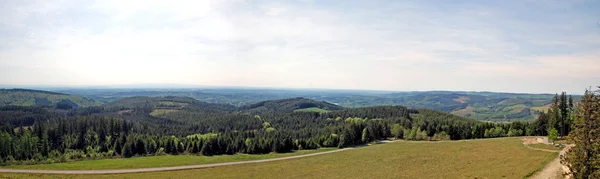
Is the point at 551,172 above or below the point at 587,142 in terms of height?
below

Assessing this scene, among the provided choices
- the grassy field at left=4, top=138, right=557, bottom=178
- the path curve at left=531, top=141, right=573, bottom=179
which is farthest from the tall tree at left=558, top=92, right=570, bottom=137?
the path curve at left=531, top=141, right=573, bottom=179

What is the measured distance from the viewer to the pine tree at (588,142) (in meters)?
28.3

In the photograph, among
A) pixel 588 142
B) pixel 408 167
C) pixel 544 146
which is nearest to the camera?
pixel 588 142

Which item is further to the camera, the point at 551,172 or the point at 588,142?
Answer: the point at 551,172

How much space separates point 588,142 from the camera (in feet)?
95.1

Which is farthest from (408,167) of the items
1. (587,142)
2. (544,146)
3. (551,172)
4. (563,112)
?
(563,112)

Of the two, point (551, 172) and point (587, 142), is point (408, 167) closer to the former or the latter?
point (551, 172)

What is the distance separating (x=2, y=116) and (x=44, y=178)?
154177 millimetres

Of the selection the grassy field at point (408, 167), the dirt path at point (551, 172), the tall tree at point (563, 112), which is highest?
the tall tree at point (563, 112)

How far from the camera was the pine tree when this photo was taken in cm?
2834

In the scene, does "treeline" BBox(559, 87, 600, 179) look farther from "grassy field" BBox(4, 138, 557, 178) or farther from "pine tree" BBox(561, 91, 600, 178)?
"grassy field" BBox(4, 138, 557, 178)

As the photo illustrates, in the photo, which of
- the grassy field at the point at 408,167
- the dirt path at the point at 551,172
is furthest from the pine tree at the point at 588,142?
the grassy field at the point at 408,167

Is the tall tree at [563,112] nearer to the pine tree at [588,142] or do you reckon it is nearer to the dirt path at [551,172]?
the dirt path at [551,172]

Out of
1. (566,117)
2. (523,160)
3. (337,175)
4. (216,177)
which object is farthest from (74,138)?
(566,117)
